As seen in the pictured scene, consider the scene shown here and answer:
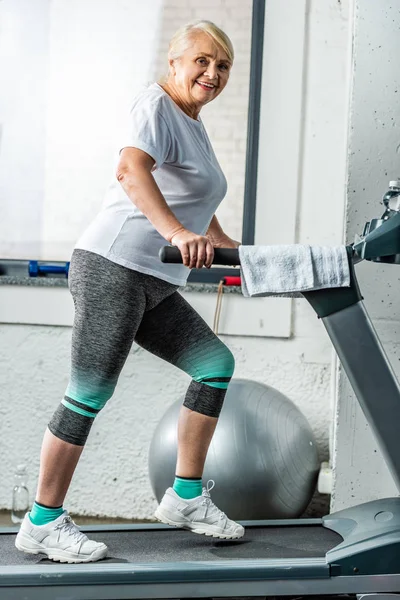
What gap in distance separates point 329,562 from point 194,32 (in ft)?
4.29

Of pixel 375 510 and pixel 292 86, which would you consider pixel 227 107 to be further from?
pixel 375 510

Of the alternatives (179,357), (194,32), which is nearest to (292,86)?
(194,32)

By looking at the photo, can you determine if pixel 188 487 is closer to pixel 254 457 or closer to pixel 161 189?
pixel 254 457

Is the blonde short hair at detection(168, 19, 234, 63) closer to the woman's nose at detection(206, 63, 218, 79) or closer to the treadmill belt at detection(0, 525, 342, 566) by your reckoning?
the woman's nose at detection(206, 63, 218, 79)

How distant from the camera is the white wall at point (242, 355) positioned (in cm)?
334

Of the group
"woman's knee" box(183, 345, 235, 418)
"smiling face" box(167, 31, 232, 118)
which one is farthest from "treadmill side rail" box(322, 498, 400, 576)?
"smiling face" box(167, 31, 232, 118)

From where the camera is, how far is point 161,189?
2.05 meters

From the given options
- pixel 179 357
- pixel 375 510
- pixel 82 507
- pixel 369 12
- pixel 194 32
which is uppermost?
pixel 369 12

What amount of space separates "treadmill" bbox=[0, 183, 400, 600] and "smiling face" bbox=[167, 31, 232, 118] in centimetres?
46

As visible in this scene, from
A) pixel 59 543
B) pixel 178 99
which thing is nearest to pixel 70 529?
pixel 59 543

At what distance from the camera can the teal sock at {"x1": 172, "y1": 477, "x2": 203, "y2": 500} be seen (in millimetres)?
2188

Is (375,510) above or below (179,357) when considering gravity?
below

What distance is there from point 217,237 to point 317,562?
3.00 feet

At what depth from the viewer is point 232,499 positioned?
108 inches
